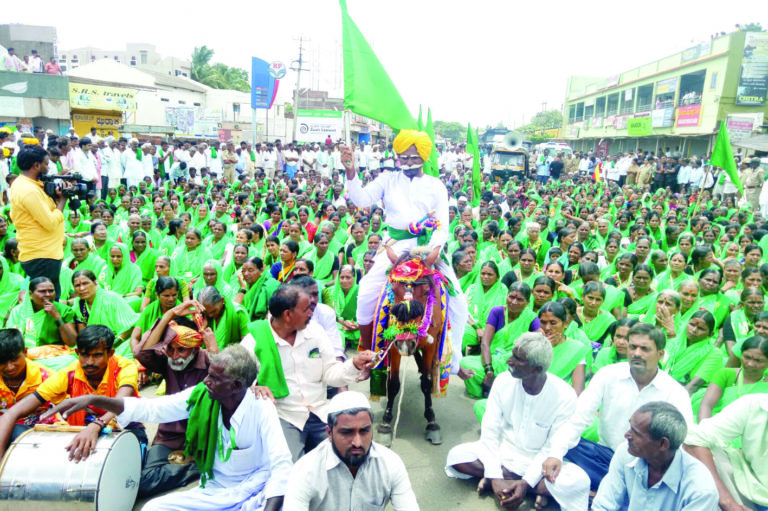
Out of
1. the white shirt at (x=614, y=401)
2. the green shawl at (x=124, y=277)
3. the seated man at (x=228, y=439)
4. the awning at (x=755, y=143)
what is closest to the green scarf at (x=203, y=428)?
the seated man at (x=228, y=439)

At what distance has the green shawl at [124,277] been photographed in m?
6.70

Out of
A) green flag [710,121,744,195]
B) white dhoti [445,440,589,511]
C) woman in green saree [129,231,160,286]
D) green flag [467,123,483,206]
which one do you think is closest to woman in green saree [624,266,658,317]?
white dhoti [445,440,589,511]

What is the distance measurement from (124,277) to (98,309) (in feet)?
4.43

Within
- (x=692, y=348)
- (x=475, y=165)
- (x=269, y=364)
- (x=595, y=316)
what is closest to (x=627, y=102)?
(x=475, y=165)

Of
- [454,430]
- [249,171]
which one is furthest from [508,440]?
[249,171]

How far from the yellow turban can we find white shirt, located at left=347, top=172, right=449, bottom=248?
0.82 feet

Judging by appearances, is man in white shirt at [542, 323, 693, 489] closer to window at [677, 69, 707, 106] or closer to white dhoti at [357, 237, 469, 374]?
white dhoti at [357, 237, 469, 374]

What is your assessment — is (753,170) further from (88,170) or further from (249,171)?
(88,170)

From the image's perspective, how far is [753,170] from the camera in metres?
15.6

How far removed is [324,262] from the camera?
24.9 feet

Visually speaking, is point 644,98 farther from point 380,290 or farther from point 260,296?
point 380,290

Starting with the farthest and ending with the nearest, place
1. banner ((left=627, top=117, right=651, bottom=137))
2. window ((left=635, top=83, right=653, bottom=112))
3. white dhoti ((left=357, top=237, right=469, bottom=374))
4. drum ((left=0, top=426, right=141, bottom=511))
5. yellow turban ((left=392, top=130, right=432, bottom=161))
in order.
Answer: window ((left=635, top=83, right=653, bottom=112)) → banner ((left=627, top=117, right=651, bottom=137)) → white dhoti ((left=357, top=237, right=469, bottom=374)) → yellow turban ((left=392, top=130, right=432, bottom=161)) → drum ((left=0, top=426, right=141, bottom=511))

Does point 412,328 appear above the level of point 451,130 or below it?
below

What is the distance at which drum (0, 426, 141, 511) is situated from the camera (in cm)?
303
